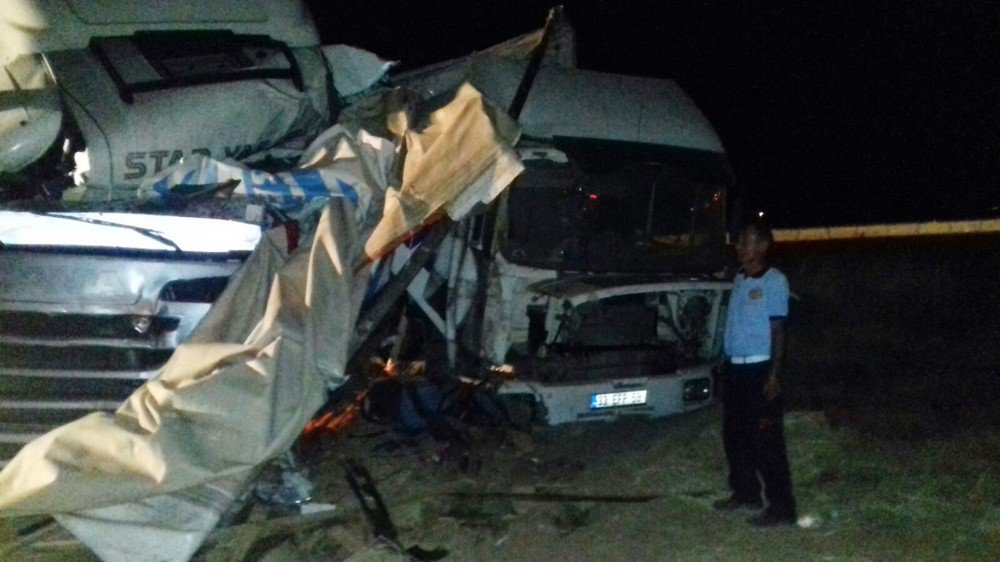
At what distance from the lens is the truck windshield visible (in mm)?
6238

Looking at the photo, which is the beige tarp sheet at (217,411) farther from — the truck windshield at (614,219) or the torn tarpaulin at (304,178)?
the truck windshield at (614,219)

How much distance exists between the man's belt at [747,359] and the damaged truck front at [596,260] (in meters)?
1.18

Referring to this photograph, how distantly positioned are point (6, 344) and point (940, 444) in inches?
217

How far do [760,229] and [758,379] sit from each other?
31.3 inches

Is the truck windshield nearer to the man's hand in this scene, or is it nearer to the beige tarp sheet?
the beige tarp sheet

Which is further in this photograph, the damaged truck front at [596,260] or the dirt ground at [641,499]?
the damaged truck front at [596,260]

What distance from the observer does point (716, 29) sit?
1989 cm

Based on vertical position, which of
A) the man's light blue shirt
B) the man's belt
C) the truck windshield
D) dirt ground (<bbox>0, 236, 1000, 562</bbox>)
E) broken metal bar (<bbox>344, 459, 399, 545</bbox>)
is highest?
the truck windshield

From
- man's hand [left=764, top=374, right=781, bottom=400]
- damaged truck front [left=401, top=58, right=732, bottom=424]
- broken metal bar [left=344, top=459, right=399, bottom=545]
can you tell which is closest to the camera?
broken metal bar [left=344, top=459, right=399, bottom=545]

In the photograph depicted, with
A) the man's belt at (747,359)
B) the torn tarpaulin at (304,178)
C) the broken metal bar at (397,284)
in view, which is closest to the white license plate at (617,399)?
the man's belt at (747,359)

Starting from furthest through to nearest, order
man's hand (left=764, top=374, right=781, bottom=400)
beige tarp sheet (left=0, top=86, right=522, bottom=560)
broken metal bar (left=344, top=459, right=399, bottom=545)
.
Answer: man's hand (left=764, top=374, right=781, bottom=400) < broken metal bar (left=344, top=459, right=399, bottom=545) < beige tarp sheet (left=0, top=86, right=522, bottom=560)

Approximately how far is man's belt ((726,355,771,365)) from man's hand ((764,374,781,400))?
0.35 ft

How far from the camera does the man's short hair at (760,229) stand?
15.5 feet

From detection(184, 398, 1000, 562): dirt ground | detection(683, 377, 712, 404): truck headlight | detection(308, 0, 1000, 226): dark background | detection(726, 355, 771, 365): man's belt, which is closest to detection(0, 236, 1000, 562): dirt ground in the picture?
detection(184, 398, 1000, 562): dirt ground
